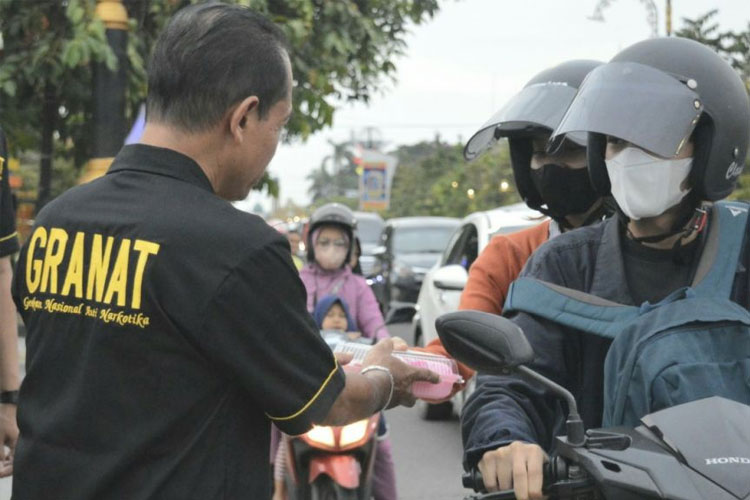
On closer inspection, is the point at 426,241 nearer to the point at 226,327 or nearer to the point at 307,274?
the point at 307,274

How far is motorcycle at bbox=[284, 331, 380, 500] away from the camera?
5750 mm

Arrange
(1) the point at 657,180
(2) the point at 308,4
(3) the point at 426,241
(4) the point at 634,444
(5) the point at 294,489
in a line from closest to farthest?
(4) the point at 634,444
(1) the point at 657,180
(5) the point at 294,489
(2) the point at 308,4
(3) the point at 426,241

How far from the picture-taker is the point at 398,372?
3160 mm

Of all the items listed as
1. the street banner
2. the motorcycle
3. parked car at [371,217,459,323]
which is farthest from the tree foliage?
the street banner

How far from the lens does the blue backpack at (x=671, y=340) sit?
8.32 ft

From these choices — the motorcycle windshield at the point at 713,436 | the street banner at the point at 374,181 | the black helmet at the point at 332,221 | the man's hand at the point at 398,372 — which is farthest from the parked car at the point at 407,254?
the street banner at the point at 374,181

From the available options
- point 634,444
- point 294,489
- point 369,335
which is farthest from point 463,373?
point 369,335

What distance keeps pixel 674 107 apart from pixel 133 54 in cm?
740

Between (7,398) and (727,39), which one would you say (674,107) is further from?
(727,39)

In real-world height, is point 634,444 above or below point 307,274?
above

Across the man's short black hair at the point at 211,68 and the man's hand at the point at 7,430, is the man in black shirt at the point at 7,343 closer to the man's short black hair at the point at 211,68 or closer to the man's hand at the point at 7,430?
the man's hand at the point at 7,430

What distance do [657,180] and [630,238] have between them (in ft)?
0.61

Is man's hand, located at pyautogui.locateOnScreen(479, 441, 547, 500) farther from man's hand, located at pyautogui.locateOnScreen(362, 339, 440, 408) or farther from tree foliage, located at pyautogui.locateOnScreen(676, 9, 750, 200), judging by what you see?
tree foliage, located at pyautogui.locateOnScreen(676, 9, 750, 200)

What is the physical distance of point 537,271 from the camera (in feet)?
9.71
